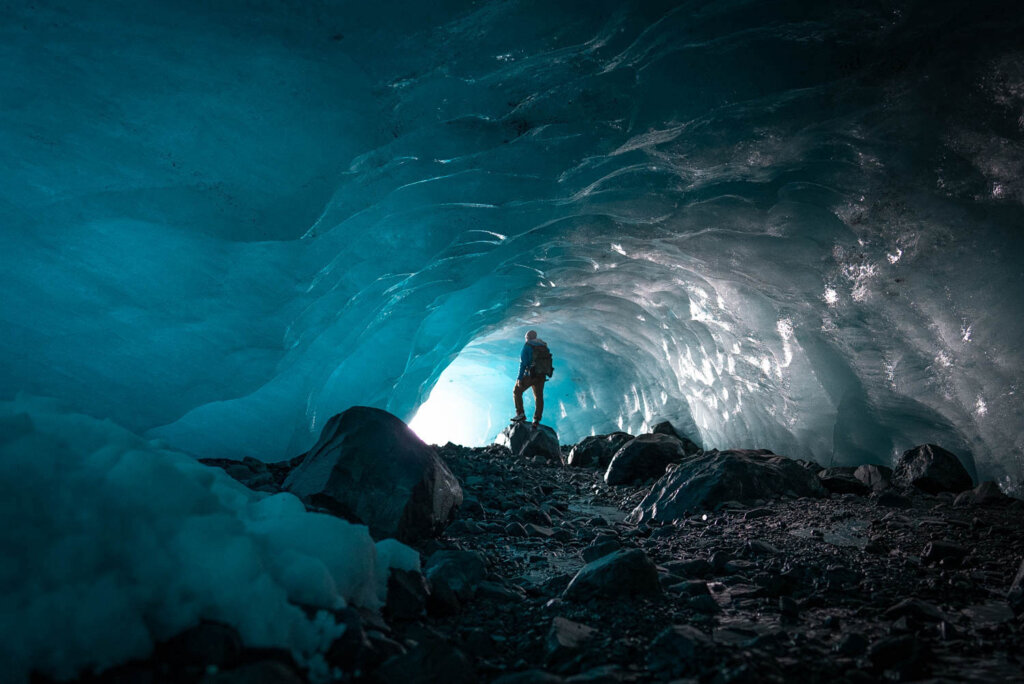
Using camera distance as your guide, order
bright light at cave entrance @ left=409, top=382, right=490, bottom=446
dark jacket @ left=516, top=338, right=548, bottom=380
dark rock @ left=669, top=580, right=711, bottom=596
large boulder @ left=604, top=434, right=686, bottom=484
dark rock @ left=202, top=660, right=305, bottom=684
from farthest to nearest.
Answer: bright light at cave entrance @ left=409, top=382, right=490, bottom=446, dark jacket @ left=516, top=338, right=548, bottom=380, large boulder @ left=604, top=434, right=686, bottom=484, dark rock @ left=669, top=580, right=711, bottom=596, dark rock @ left=202, top=660, right=305, bottom=684

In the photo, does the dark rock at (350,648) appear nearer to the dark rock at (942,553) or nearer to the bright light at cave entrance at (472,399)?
the dark rock at (942,553)

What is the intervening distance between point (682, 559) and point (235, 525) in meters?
2.32

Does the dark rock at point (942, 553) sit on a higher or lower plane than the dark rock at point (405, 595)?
lower

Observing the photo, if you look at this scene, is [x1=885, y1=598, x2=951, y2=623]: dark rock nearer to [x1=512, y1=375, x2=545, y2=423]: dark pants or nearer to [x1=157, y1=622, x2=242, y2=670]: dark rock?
[x1=157, y1=622, x2=242, y2=670]: dark rock

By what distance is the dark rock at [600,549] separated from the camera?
3.04 m

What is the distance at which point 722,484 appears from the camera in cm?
438

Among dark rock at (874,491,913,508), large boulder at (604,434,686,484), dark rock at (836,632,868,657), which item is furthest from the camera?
large boulder at (604,434,686,484)

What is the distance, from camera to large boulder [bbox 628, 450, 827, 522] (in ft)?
14.1

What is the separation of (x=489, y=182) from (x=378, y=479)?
12.9 feet

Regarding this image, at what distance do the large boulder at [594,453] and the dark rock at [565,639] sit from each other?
679 cm

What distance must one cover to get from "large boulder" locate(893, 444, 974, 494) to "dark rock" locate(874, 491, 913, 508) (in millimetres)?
668

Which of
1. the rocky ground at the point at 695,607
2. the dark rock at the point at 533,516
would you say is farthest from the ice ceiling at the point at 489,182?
the dark rock at the point at 533,516

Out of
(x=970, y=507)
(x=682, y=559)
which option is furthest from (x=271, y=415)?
(x=970, y=507)

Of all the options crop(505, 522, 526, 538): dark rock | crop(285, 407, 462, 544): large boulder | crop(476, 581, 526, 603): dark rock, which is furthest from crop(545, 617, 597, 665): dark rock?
crop(505, 522, 526, 538): dark rock
